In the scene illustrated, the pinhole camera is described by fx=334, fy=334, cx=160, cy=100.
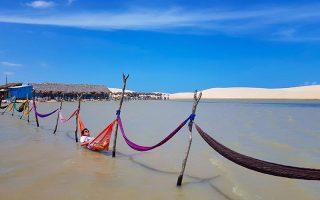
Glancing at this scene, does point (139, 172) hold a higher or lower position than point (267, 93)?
lower

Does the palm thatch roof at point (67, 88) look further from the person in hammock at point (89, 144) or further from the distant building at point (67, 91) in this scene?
the person in hammock at point (89, 144)

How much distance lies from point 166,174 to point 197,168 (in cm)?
89

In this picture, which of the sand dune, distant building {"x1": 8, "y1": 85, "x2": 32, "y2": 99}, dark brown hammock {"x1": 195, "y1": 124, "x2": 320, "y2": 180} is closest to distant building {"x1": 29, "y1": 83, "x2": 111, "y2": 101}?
distant building {"x1": 8, "y1": 85, "x2": 32, "y2": 99}

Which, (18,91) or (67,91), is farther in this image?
(67,91)

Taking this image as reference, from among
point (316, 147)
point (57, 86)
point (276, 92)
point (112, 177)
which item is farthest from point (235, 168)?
point (276, 92)

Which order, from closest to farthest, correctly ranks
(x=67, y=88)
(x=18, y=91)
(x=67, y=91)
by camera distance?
1. (x=18, y=91)
2. (x=67, y=91)
3. (x=67, y=88)

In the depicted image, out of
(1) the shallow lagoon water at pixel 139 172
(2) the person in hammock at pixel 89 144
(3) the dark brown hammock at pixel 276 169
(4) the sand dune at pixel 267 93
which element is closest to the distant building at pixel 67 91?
(2) the person in hammock at pixel 89 144

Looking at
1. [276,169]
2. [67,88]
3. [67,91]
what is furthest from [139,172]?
[67,88]

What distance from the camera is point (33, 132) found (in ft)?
40.1

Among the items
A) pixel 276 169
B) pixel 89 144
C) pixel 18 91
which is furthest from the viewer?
pixel 18 91

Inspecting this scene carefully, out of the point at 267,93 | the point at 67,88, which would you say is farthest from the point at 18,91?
the point at 267,93

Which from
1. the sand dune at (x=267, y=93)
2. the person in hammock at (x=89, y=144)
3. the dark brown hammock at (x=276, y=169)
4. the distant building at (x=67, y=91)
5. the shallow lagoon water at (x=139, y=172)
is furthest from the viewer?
the sand dune at (x=267, y=93)

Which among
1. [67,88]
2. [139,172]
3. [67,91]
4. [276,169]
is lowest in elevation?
[139,172]

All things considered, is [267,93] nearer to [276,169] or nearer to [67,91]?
[67,91]
